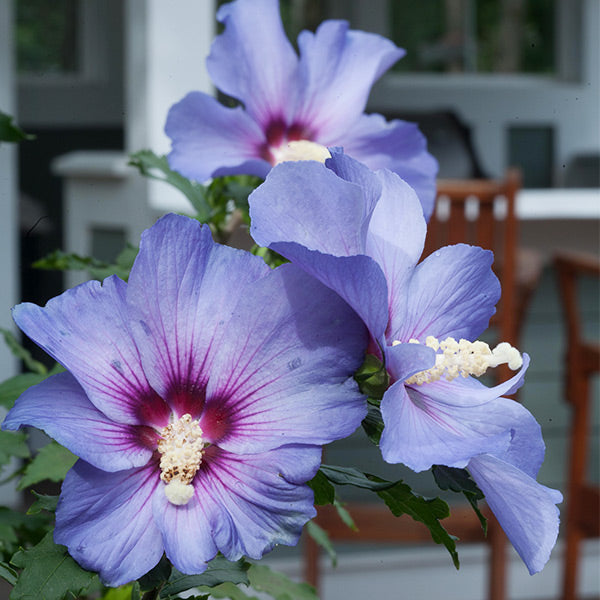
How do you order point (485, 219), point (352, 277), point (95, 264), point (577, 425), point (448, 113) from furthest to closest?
1. point (448, 113)
2. point (577, 425)
3. point (485, 219)
4. point (95, 264)
5. point (352, 277)

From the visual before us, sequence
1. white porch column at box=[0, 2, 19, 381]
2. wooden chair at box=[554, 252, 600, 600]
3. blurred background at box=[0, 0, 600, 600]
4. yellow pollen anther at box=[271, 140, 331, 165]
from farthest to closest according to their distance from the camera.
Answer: blurred background at box=[0, 0, 600, 600] < white porch column at box=[0, 2, 19, 381] < wooden chair at box=[554, 252, 600, 600] < yellow pollen anther at box=[271, 140, 331, 165]

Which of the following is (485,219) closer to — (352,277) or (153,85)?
(153,85)

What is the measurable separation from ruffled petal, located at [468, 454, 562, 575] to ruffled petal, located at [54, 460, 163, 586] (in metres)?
0.09

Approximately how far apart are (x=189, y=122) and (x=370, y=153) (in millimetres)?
87

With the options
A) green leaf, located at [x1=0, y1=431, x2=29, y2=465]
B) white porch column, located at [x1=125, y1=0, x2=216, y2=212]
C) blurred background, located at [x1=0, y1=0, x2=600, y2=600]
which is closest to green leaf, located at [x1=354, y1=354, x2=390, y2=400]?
green leaf, located at [x1=0, y1=431, x2=29, y2=465]

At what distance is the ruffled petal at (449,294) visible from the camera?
0.31 meters

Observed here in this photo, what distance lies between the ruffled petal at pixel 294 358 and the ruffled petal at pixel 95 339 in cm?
3

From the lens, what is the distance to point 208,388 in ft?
0.95

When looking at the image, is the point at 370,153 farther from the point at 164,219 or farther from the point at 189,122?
the point at 164,219

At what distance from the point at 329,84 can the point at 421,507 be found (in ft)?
0.81

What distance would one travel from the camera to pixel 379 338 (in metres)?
0.27

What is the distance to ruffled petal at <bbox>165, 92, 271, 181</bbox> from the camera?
45 cm

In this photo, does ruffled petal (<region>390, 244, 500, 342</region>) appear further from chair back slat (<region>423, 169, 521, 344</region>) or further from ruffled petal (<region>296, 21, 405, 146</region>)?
chair back slat (<region>423, 169, 521, 344</region>)

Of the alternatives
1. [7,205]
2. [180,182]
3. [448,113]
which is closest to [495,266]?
[7,205]
